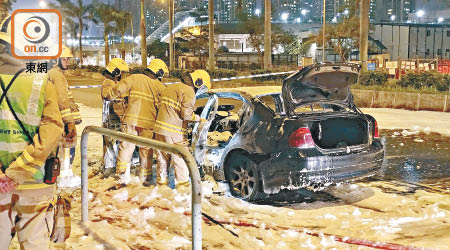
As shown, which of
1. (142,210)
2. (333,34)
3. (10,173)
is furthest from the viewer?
(333,34)

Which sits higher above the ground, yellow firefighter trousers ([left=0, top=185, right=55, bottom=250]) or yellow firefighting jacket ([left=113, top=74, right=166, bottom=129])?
yellow firefighting jacket ([left=113, top=74, right=166, bottom=129])

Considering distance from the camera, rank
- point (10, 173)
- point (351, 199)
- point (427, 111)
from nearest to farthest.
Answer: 1. point (10, 173)
2. point (351, 199)
3. point (427, 111)

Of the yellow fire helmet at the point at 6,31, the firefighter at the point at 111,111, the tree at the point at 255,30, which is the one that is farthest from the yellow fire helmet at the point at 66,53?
the tree at the point at 255,30

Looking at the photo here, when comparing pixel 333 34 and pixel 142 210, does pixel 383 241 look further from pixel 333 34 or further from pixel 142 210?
pixel 333 34

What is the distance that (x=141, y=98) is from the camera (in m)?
7.70

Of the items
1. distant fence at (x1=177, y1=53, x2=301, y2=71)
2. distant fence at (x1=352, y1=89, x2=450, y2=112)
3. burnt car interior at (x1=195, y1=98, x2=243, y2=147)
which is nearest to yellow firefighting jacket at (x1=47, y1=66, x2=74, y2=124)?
burnt car interior at (x1=195, y1=98, x2=243, y2=147)

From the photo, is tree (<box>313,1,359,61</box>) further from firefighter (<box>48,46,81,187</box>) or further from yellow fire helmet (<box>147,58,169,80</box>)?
firefighter (<box>48,46,81,187</box>)

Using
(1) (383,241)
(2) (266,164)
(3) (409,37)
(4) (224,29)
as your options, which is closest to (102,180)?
(2) (266,164)

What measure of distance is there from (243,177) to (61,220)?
3.03 m

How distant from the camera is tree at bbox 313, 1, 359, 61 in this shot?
45438mm

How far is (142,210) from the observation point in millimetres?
6219

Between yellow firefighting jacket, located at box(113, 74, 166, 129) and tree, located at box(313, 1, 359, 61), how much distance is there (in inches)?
1545

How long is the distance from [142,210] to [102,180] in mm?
1949

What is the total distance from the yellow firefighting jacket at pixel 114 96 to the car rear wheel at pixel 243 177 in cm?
207
